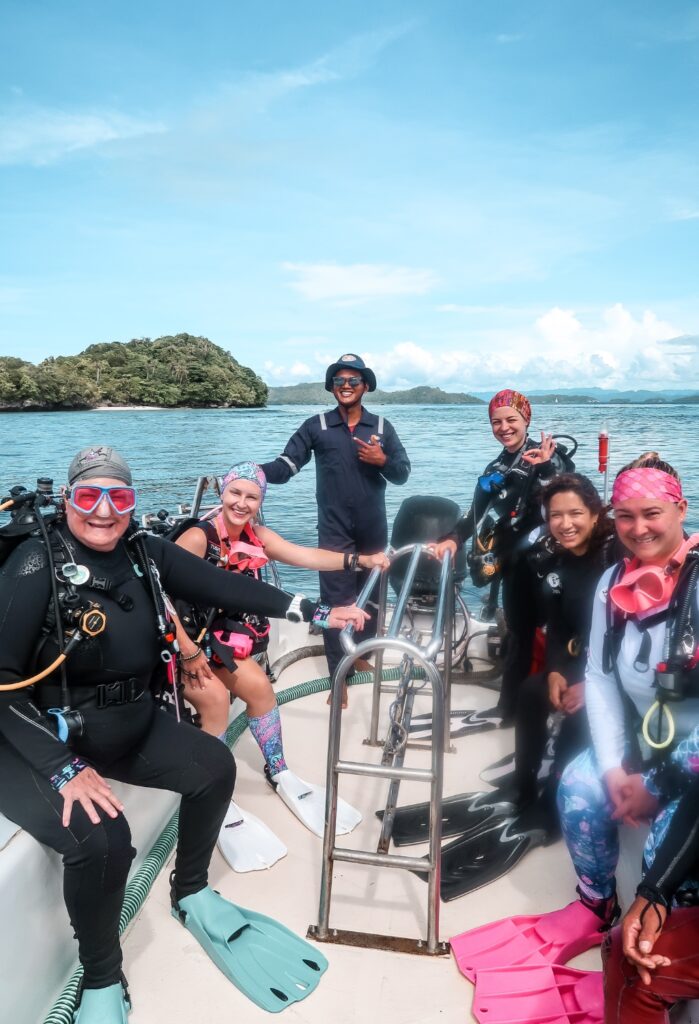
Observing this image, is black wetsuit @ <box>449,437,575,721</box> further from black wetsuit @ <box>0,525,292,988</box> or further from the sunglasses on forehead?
the sunglasses on forehead

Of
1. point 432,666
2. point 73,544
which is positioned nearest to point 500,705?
point 432,666

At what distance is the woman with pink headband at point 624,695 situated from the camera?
1.94 metres

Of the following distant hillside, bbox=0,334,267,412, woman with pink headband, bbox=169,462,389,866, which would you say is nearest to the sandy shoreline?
distant hillside, bbox=0,334,267,412

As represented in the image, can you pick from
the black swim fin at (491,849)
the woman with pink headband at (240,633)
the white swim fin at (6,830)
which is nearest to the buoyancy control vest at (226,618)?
the woman with pink headband at (240,633)

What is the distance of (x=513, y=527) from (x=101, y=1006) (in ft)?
8.08

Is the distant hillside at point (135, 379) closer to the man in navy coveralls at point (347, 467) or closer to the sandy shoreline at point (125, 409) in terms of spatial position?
the sandy shoreline at point (125, 409)

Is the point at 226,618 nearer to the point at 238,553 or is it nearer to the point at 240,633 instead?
the point at 240,633

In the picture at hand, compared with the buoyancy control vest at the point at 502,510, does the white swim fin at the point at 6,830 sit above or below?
below

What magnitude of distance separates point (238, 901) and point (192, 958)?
304 mm

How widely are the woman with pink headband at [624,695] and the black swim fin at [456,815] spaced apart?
25.9 inches

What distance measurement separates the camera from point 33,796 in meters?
1.85

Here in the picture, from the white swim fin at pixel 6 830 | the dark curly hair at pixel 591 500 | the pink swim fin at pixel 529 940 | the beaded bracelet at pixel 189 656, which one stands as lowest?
the pink swim fin at pixel 529 940

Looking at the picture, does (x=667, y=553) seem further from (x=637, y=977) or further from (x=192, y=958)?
(x=192, y=958)

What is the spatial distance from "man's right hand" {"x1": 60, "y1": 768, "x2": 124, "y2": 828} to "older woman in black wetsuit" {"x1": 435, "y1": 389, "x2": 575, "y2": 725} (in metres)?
1.89
